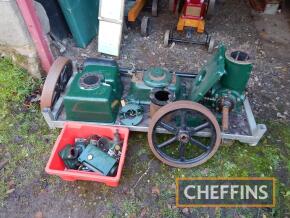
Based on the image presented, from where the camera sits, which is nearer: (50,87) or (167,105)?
(167,105)

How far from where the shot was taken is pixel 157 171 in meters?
2.45

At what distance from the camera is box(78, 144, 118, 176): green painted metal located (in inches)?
88.1

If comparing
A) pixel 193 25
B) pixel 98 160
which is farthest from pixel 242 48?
pixel 98 160

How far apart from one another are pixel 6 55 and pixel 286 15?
3.93 metres

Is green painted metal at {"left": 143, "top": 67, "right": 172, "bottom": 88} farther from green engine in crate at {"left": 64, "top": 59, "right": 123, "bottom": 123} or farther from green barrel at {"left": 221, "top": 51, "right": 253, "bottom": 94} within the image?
green barrel at {"left": 221, "top": 51, "right": 253, "bottom": 94}

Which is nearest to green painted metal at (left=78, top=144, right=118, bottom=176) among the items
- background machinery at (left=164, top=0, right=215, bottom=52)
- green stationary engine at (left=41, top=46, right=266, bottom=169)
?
green stationary engine at (left=41, top=46, right=266, bottom=169)

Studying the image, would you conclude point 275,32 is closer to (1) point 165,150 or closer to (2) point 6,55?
(1) point 165,150

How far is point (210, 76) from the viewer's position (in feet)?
7.23

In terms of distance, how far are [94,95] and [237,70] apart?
3.76 ft

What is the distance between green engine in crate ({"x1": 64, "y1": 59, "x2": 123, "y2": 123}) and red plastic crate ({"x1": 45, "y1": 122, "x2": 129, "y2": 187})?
0.09 m

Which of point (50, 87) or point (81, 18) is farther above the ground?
point (81, 18)

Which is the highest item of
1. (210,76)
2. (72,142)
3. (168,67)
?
(210,76)

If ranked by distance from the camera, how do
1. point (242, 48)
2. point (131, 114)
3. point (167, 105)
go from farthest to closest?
point (242, 48), point (131, 114), point (167, 105)

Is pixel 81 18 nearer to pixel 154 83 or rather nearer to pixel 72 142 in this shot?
pixel 154 83
